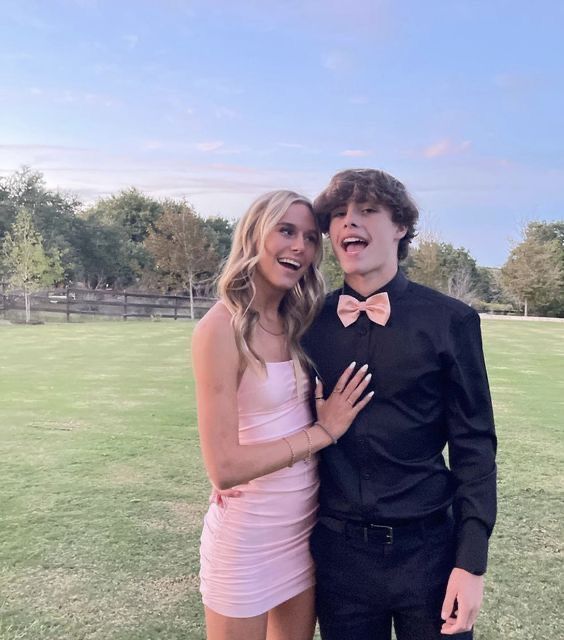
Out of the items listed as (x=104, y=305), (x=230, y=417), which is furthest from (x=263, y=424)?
(x=104, y=305)

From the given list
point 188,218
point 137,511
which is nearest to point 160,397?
point 137,511

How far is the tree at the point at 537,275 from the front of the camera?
31703 mm

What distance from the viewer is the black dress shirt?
5.14 feet

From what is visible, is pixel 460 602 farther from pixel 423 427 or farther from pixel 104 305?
pixel 104 305

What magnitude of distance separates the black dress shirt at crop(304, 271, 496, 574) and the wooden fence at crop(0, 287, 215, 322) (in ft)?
75.5

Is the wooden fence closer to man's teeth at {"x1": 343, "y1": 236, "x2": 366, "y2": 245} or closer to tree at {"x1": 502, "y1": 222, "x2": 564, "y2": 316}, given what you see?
tree at {"x1": 502, "y1": 222, "x2": 564, "y2": 316}

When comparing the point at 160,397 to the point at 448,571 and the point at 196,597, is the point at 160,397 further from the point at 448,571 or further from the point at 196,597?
the point at 448,571

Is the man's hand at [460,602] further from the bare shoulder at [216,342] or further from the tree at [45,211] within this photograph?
the tree at [45,211]

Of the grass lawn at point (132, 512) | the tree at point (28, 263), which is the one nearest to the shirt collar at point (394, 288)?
the grass lawn at point (132, 512)

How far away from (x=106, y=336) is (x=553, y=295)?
81.0 ft

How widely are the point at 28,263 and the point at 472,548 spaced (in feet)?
78.8

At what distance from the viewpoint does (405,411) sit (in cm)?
160

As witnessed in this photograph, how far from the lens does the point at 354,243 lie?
5.46ft

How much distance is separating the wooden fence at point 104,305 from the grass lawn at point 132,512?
52.3 ft
